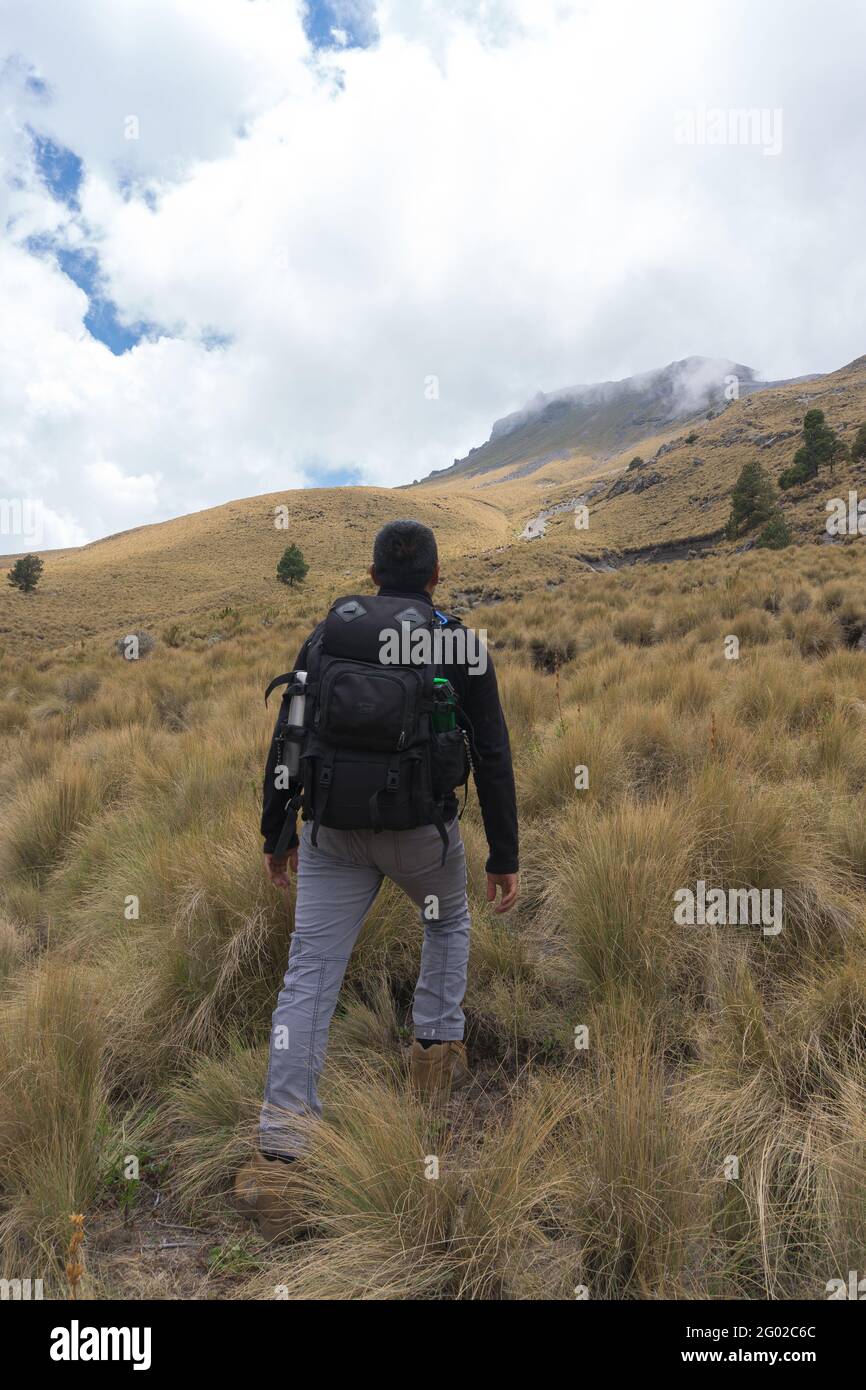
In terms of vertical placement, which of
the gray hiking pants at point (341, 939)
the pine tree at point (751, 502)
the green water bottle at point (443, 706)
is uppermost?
the pine tree at point (751, 502)

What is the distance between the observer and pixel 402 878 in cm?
230

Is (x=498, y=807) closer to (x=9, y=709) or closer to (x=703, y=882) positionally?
(x=703, y=882)

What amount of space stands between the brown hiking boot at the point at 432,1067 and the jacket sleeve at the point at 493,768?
699 millimetres

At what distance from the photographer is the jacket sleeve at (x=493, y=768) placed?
2.35 m

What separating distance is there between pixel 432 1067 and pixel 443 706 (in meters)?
1.35

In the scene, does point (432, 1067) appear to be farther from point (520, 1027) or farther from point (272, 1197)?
point (272, 1197)

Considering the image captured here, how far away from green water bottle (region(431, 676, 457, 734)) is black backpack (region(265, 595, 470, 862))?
12mm

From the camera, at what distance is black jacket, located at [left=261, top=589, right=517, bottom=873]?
234 centimetres

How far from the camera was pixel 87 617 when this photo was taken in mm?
48125

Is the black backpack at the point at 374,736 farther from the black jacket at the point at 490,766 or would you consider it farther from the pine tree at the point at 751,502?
the pine tree at the point at 751,502

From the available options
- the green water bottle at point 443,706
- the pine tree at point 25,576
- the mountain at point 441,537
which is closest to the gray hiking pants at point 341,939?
the green water bottle at point 443,706

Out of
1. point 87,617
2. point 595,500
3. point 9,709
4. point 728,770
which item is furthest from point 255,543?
point 728,770

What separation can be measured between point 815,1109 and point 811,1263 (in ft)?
1.35

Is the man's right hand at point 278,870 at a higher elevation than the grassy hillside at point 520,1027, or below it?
higher
